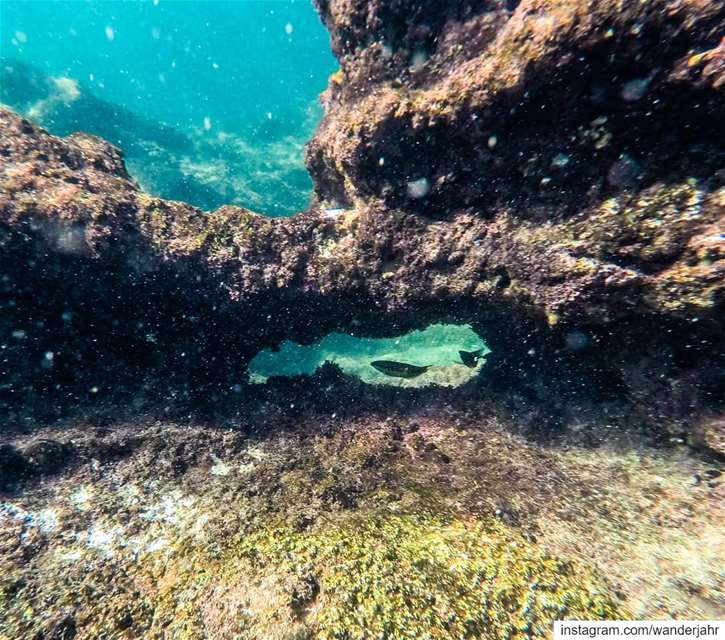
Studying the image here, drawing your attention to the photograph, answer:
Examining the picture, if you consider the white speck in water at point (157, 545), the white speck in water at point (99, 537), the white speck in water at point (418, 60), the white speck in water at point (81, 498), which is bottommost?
the white speck in water at point (157, 545)

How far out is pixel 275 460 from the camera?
452 cm

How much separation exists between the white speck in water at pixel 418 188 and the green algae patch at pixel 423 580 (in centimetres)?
374

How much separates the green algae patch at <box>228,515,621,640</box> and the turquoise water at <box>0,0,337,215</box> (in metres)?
17.4

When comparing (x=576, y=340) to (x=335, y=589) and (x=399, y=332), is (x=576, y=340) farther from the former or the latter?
(x=335, y=589)

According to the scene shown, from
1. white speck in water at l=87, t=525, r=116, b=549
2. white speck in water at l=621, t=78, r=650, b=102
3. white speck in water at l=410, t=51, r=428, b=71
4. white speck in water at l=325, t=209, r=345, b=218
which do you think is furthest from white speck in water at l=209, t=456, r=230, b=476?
white speck in water at l=621, t=78, r=650, b=102

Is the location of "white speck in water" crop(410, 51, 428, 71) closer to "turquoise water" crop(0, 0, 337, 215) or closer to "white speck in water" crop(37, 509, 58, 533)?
"white speck in water" crop(37, 509, 58, 533)

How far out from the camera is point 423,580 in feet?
9.97

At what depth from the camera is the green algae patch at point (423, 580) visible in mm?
2781

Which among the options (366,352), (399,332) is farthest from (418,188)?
(366,352)

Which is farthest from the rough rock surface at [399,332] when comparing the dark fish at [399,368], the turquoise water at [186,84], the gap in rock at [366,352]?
the turquoise water at [186,84]

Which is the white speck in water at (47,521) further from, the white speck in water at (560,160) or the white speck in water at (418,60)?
the white speck in water at (418,60)

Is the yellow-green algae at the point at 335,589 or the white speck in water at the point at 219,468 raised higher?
the white speck in water at the point at 219,468

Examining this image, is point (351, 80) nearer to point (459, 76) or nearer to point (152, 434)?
point (459, 76)

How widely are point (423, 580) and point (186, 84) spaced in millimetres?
63124
